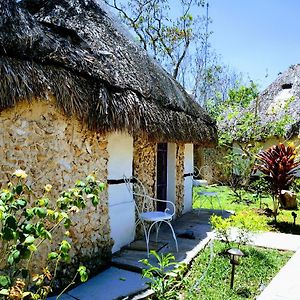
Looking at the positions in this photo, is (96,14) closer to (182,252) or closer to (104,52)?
(104,52)

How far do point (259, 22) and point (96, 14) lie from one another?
9.75 metres

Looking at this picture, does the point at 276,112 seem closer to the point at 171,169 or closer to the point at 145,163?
the point at 171,169

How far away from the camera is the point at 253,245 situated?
5.83 metres

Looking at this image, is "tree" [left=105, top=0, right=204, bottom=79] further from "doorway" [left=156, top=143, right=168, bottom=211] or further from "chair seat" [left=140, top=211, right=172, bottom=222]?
"chair seat" [left=140, top=211, right=172, bottom=222]

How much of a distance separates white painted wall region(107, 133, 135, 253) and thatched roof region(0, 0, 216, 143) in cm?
46

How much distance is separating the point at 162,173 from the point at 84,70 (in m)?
3.97

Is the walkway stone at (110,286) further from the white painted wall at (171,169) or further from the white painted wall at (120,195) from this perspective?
the white painted wall at (171,169)

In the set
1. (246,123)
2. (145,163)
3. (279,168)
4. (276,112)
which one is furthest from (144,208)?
(276,112)

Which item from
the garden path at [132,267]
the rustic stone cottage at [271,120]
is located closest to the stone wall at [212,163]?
the rustic stone cottage at [271,120]

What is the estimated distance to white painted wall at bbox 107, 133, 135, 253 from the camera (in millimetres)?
4863

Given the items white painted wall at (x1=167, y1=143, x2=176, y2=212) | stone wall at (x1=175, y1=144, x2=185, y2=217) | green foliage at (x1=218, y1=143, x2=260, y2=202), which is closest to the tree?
green foliage at (x1=218, y1=143, x2=260, y2=202)

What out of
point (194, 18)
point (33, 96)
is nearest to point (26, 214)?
point (33, 96)

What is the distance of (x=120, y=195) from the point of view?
511 centimetres

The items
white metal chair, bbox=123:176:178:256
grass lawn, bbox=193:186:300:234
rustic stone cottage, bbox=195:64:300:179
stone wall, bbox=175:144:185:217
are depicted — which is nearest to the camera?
white metal chair, bbox=123:176:178:256
